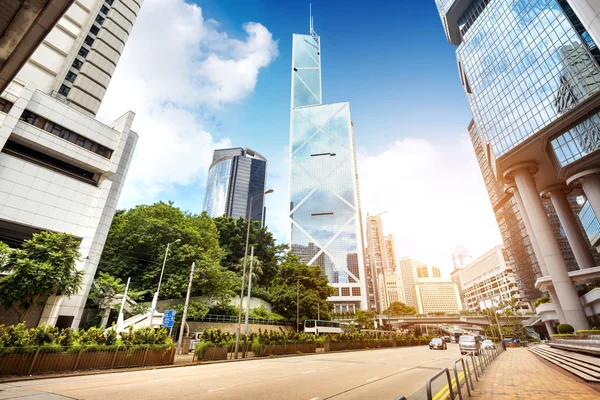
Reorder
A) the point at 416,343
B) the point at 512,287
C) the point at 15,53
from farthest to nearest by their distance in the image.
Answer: the point at 512,287, the point at 416,343, the point at 15,53

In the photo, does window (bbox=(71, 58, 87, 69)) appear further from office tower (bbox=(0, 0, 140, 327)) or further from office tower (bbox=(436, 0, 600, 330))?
office tower (bbox=(436, 0, 600, 330))

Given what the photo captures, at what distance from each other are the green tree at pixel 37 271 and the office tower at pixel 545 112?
192 feet

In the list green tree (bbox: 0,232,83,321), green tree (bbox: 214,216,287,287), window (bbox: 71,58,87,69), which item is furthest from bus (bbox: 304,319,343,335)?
window (bbox: 71,58,87,69)

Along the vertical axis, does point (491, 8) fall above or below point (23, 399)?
above

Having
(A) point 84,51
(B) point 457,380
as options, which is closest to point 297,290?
(B) point 457,380

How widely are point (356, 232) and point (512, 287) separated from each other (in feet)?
218

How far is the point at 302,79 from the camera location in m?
184

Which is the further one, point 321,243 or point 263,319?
point 321,243

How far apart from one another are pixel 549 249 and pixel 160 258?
56.7m

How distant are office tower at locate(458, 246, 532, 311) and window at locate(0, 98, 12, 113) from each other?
408ft

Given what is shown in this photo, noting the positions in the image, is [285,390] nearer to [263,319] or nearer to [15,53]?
[15,53]

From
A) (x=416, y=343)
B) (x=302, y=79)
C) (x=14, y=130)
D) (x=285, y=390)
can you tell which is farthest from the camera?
(x=302, y=79)

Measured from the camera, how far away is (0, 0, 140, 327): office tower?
25844mm

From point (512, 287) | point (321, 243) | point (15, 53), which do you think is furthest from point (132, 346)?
point (512, 287)
